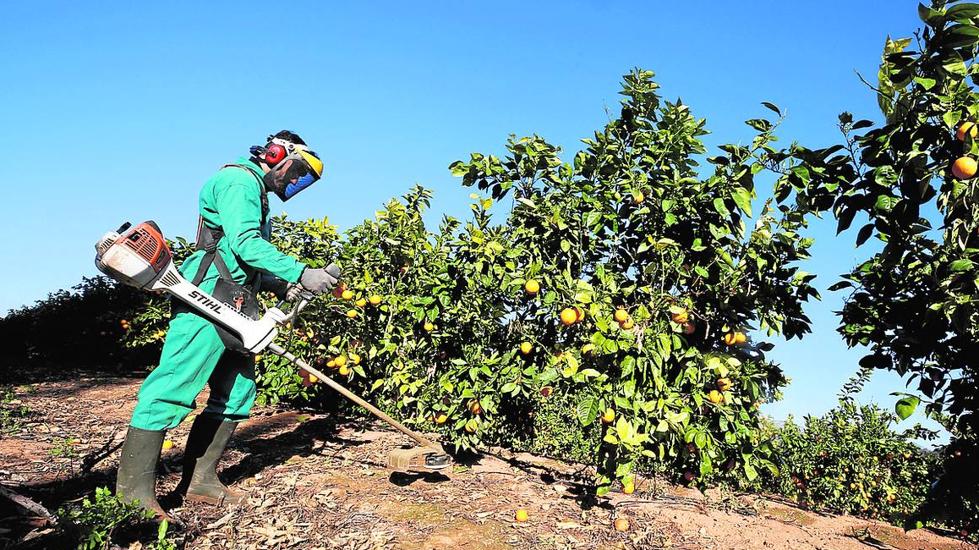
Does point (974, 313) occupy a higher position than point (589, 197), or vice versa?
point (589, 197)

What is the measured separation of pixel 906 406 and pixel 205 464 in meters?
3.49

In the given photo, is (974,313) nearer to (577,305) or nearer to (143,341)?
(577,305)

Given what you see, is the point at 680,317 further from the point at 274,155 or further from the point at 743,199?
the point at 274,155

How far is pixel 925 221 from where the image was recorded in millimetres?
2572

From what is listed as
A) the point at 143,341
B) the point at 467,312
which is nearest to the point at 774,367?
the point at 467,312

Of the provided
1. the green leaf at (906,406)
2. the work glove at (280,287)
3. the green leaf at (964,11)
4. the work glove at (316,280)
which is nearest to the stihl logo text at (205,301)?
the work glove at (316,280)

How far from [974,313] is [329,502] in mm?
3349

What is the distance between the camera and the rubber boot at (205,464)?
362cm

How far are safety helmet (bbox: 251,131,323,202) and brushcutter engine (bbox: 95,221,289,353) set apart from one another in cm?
69

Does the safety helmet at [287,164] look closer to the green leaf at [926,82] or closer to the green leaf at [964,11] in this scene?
the green leaf at [926,82]

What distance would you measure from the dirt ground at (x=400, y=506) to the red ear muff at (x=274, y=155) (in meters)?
1.79

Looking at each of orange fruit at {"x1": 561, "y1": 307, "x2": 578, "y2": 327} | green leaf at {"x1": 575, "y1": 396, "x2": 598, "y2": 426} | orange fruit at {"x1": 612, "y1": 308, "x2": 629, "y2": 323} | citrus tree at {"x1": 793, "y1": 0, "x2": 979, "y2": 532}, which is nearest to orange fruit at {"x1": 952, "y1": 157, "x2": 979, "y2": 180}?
citrus tree at {"x1": 793, "y1": 0, "x2": 979, "y2": 532}

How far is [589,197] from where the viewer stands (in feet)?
12.6

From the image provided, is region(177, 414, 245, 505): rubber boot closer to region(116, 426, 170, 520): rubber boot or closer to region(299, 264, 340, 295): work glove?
region(116, 426, 170, 520): rubber boot
